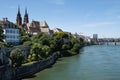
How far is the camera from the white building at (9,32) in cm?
5466

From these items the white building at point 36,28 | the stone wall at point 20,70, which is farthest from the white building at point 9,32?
the white building at point 36,28

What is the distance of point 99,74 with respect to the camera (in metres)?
39.4

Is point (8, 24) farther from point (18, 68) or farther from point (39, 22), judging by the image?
point (39, 22)

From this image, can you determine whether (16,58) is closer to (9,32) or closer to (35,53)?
(35,53)

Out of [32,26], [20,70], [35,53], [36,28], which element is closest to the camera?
[20,70]

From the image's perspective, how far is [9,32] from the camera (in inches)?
2212

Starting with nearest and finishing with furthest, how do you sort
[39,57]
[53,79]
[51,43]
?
1. [53,79]
2. [39,57]
3. [51,43]

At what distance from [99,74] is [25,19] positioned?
238 feet

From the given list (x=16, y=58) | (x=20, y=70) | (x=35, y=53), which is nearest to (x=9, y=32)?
(x=35, y=53)

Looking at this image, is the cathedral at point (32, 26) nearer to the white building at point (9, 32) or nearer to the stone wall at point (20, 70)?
the white building at point (9, 32)

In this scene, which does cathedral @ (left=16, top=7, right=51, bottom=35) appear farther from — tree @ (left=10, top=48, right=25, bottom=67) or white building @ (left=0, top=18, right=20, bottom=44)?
tree @ (left=10, top=48, right=25, bottom=67)

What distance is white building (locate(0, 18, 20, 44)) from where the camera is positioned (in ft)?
179

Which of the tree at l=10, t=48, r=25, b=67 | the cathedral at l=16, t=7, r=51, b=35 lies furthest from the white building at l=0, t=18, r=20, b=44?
the cathedral at l=16, t=7, r=51, b=35

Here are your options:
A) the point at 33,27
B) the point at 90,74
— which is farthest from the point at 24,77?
the point at 33,27
